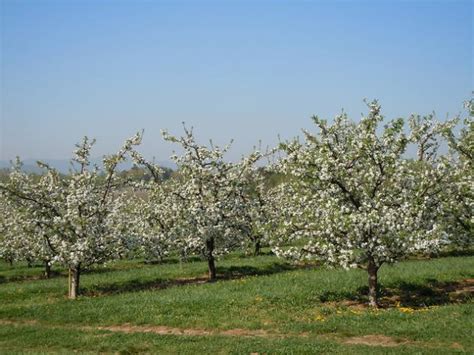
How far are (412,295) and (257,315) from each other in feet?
28.3

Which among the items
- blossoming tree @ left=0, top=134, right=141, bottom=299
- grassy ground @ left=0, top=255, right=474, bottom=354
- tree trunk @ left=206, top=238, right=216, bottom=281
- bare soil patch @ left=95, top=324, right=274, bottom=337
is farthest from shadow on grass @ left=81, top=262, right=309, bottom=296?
bare soil patch @ left=95, top=324, right=274, bottom=337

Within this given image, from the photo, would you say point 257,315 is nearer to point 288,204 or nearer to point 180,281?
point 288,204

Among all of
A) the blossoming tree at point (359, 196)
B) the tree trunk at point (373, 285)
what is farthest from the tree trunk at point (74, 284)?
the tree trunk at point (373, 285)

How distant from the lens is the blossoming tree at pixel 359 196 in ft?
67.2

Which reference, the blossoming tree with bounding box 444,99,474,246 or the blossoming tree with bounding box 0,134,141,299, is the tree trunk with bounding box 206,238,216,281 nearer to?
the blossoming tree with bounding box 0,134,141,299

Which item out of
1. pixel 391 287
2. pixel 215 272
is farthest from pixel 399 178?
pixel 215 272

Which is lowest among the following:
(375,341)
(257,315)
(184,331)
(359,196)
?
(375,341)

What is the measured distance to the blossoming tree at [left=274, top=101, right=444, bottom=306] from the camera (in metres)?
20.5

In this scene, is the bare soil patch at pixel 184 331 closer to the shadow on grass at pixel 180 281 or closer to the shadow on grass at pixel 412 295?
the shadow on grass at pixel 412 295

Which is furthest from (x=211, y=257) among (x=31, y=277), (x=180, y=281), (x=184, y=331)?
(x=31, y=277)

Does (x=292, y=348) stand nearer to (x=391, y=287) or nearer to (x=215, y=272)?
(x=391, y=287)

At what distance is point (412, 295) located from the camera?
2480cm

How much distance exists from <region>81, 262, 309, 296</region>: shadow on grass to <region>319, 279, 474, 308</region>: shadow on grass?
1037 cm

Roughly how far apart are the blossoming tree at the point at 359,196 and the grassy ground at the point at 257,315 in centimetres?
264
